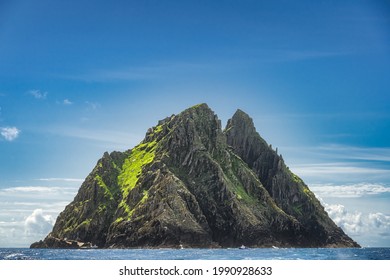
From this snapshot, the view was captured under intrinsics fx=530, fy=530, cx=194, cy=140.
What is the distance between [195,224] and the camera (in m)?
181

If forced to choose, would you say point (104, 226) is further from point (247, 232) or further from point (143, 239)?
point (247, 232)

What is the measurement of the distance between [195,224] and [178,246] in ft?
43.0

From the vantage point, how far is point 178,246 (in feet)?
558

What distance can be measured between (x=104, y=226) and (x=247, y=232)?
52.6m

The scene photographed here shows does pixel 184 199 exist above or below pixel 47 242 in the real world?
above
